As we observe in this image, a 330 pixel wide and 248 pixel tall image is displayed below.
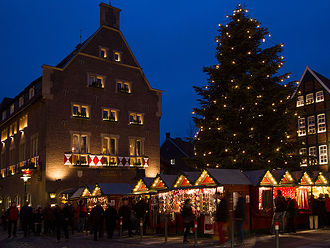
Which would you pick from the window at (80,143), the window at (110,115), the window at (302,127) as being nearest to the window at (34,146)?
the window at (80,143)

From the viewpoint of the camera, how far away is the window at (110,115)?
36.3 meters

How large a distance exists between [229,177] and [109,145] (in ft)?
60.2

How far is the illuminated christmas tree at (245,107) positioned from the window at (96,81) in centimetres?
1090

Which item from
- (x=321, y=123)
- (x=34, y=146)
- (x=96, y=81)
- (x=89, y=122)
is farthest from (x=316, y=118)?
(x=34, y=146)

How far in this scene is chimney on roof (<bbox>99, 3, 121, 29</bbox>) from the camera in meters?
38.1

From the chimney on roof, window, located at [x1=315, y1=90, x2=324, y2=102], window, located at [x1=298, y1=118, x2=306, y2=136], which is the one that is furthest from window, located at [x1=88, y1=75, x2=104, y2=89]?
window, located at [x1=315, y1=90, x2=324, y2=102]

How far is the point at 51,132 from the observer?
109ft

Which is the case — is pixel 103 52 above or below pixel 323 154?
above

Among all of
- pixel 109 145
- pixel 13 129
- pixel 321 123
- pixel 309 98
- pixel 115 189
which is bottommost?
pixel 115 189

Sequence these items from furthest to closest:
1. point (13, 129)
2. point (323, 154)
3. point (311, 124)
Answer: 1. point (13, 129)
2. point (311, 124)
3. point (323, 154)

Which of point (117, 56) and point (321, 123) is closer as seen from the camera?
point (321, 123)

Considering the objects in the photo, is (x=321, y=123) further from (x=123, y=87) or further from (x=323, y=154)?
(x=123, y=87)

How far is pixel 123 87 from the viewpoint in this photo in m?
37.7

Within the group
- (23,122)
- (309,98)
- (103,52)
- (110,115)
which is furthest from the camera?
(23,122)
